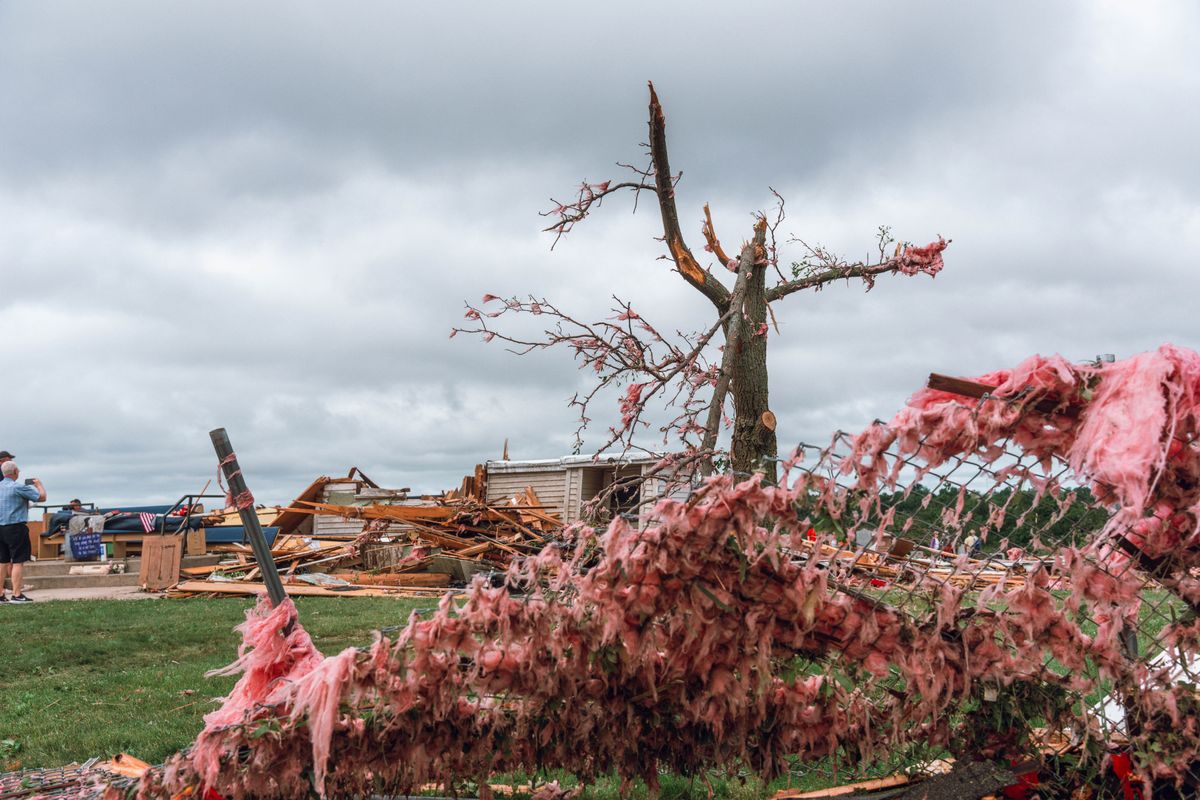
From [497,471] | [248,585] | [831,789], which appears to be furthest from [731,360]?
[497,471]

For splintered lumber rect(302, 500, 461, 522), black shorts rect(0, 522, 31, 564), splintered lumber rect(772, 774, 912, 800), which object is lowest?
splintered lumber rect(772, 774, 912, 800)

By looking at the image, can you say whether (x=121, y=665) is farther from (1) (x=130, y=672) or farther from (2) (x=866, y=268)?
(2) (x=866, y=268)

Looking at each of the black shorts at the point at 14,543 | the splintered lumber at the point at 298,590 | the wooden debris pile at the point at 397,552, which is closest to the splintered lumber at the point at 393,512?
the wooden debris pile at the point at 397,552

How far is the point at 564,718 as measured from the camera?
8.77ft

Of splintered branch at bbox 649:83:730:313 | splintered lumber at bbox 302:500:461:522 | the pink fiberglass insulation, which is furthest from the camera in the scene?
splintered lumber at bbox 302:500:461:522

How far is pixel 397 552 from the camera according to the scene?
658 inches

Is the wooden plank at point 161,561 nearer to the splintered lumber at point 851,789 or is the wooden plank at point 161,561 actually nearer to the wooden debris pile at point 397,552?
the wooden debris pile at point 397,552

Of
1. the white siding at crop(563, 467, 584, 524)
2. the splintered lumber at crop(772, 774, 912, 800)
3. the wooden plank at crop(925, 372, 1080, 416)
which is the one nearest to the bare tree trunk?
the splintered lumber at crop(772, 774, 912, 800)

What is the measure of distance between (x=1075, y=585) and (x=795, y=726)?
2.92 feet

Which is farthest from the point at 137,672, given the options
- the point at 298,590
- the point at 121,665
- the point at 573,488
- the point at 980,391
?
the point at 573,488

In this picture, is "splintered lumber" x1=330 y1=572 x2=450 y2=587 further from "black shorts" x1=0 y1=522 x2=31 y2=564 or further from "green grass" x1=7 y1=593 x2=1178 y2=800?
"black shorts" x1=0 y1=522 x2=31 y2=564

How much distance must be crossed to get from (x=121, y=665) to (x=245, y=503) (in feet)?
18.3

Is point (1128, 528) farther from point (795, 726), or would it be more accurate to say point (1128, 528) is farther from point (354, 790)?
point (354, 790)

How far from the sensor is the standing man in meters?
11.1
